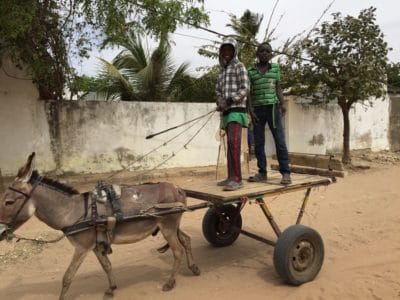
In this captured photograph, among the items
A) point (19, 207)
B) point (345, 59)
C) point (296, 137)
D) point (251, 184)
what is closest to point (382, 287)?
point (251, 184)

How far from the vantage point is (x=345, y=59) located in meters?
12.5

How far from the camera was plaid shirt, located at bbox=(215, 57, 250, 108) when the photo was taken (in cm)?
512

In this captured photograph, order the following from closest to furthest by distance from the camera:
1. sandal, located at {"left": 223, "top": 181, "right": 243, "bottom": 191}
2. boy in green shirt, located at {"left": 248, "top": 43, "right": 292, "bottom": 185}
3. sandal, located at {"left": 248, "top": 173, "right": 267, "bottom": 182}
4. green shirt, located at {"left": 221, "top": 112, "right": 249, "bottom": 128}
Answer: sandal, located at {"left": 223, "top": 181, "right": 243, "bottom": 191} → green shirt, located at {"left": 221, "top": 112, "right": 249, "bottom": 128} → boy in green shirt, located at {"left": 248, "top": 43, "right": 292, "bottom": 185} → sandal, located at {"left": 248, "top": 173, "right": 267, "bottom": 182}

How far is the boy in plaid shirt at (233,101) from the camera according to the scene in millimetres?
5148

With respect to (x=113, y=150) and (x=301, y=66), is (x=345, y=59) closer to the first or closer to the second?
(x=301, y=66)

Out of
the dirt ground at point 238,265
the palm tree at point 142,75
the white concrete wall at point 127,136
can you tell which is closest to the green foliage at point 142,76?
the palm tree at point 142,75

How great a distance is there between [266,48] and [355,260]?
2.88 metres

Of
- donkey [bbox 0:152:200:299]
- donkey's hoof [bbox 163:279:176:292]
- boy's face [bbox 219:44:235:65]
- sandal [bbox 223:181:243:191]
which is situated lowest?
donkey's hoof [bbox 163:279:176:292]

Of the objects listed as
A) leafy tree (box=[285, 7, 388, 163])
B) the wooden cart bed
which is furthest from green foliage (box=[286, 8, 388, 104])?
the wooden cart bed

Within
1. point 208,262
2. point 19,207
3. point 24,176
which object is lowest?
point 208,262

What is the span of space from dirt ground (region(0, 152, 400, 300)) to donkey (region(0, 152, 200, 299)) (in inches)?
17.2

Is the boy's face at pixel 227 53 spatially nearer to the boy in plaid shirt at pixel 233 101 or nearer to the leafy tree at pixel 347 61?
the boy in plaid shirt at pixel 233 101

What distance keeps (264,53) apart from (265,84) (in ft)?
1.22

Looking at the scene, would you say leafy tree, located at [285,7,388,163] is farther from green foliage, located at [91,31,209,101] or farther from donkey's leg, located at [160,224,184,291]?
donkey's leg, located at [160,224,184,291]
